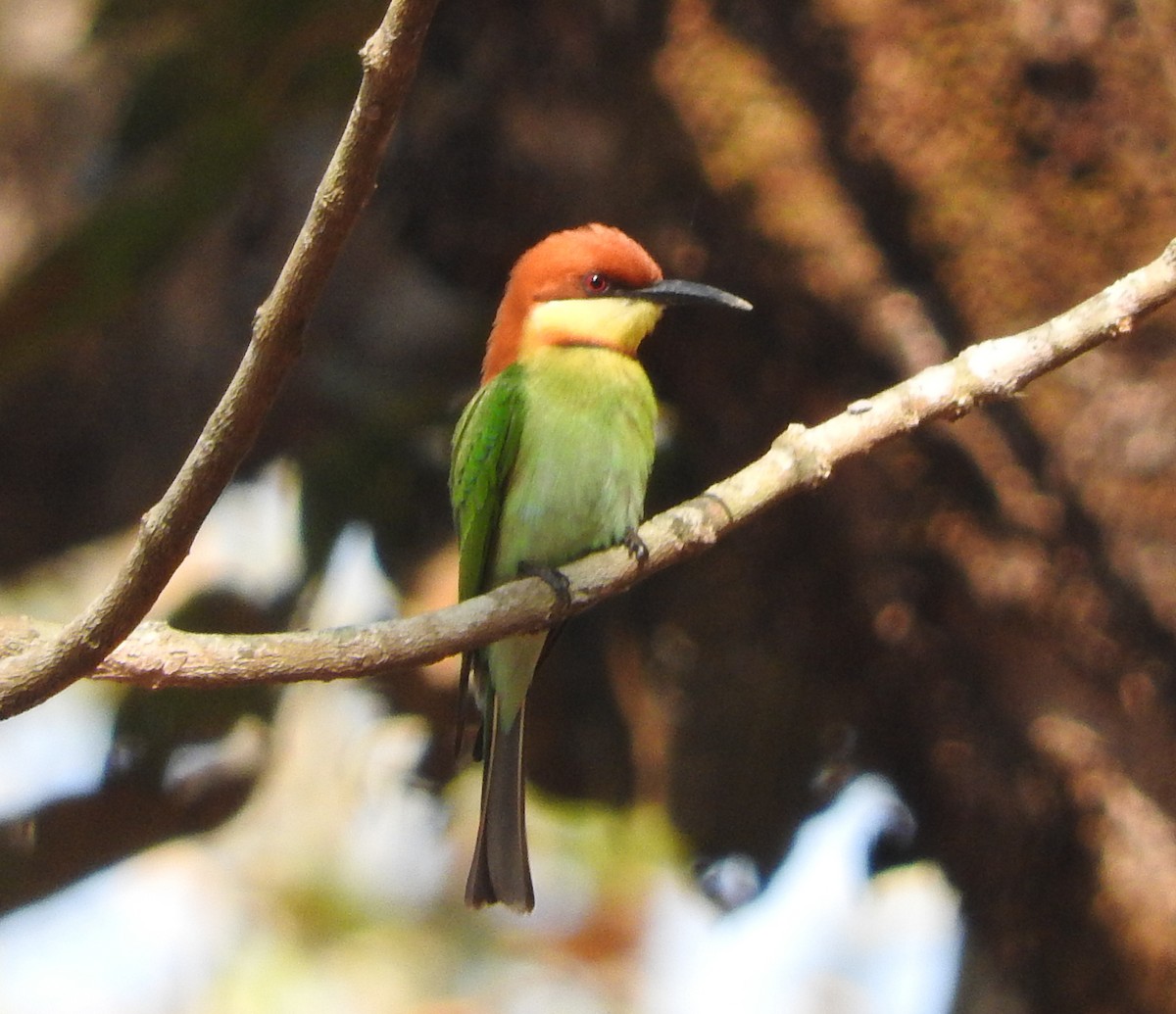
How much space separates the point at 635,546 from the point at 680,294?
0.75 meters

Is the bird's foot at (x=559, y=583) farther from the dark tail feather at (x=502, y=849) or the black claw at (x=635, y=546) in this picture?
the dark tail feather at (x=502, y=849)

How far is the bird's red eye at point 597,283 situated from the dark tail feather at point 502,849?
94cm

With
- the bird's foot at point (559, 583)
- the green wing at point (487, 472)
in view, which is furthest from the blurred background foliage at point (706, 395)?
the bird's foot at point (559, 583)

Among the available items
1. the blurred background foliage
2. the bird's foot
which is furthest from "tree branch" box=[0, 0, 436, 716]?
the blurred background foliage

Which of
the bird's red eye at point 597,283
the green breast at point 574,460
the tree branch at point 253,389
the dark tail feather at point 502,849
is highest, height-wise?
the tree branch at point 253,389

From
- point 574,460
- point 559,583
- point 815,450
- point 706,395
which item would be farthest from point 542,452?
point 706,395

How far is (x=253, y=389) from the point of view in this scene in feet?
5.13

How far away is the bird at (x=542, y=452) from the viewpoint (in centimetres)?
270

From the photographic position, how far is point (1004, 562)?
133 inches

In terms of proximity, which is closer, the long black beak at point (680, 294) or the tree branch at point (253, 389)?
the tree branch at point (253, 389)

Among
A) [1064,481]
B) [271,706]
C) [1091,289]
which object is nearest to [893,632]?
[1064,481]

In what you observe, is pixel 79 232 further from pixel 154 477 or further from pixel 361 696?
pixel 361 696

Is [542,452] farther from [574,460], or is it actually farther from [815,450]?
[815,450]

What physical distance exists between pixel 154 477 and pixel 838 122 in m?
2.03
